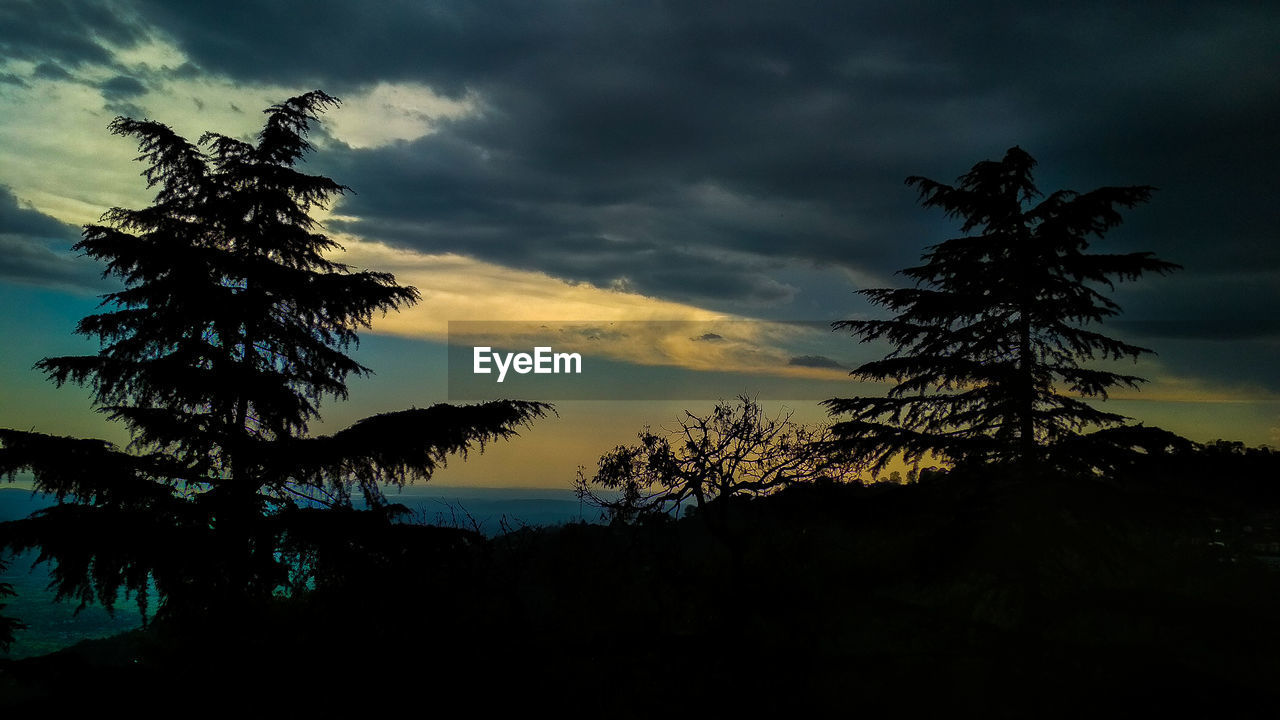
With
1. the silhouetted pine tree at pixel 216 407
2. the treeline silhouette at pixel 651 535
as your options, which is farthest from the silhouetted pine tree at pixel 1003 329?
the silhouetted pine tree at pixel 216 407

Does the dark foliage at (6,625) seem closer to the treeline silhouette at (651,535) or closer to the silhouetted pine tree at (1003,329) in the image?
the treeline silhouette at (651,535)

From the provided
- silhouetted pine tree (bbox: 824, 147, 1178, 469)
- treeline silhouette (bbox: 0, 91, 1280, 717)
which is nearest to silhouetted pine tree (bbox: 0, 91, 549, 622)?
treeline silhouette (bbox: 0, 91, 1280, 717)

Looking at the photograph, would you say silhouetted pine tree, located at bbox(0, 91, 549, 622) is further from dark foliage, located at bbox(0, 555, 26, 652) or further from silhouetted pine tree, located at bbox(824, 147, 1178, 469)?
silhouetted pine tree, located at bbox(824, 147, 1178, 469)

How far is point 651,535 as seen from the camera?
2269 cm

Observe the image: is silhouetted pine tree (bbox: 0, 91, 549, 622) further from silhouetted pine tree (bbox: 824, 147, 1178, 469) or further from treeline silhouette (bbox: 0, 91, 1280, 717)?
silhouetted pine tree (bbox: 824, 147, 1178, 469)

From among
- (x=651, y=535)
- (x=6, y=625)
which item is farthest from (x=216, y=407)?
(x=651, y=535)

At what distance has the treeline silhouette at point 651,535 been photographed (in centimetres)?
1204

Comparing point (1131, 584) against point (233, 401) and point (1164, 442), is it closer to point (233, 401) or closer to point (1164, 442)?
point (1164, 442)

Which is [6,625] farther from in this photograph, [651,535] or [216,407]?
[651,535]

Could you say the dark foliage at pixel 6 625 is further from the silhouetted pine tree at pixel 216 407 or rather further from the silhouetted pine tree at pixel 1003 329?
Result: the silhouetted pine tree at pixel 1003 329

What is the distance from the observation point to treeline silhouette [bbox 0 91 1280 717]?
12.0 m

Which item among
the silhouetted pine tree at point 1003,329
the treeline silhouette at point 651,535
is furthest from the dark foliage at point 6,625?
the silhouetted pine tree at point 1003,329

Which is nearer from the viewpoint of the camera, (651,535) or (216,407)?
(216,407)

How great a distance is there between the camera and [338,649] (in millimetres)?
15578
